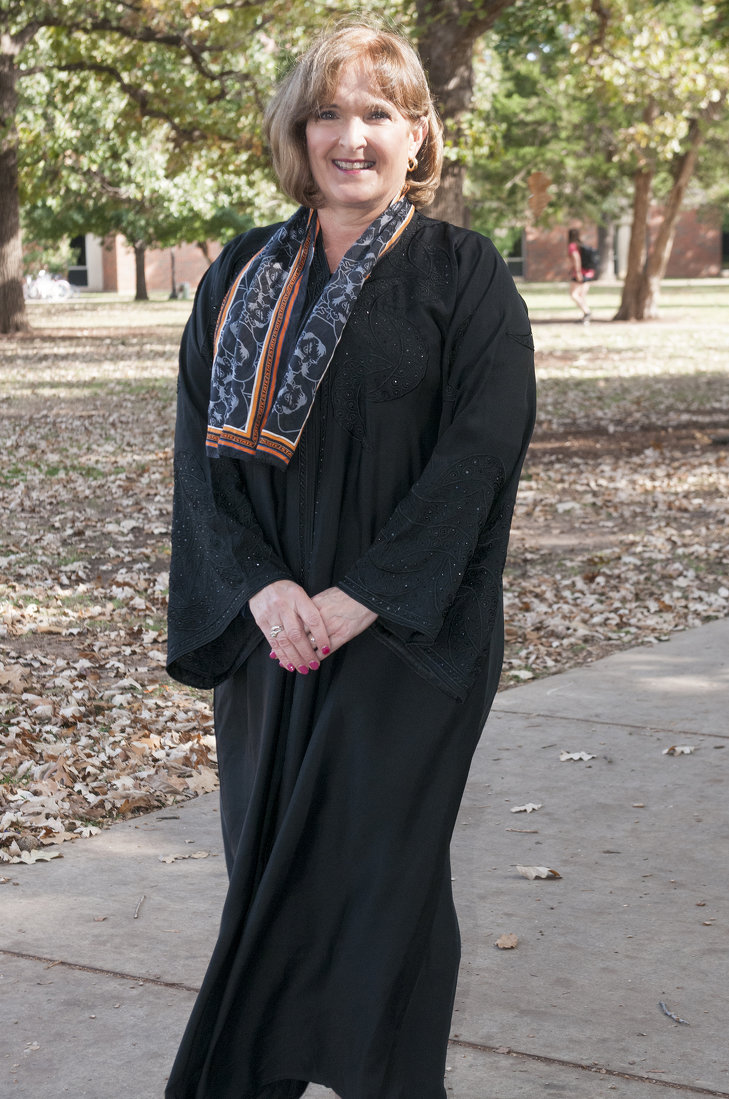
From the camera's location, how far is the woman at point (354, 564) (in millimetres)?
2588

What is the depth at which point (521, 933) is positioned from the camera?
3.73 metres

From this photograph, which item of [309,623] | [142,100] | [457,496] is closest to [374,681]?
[309,623]

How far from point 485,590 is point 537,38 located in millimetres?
17643

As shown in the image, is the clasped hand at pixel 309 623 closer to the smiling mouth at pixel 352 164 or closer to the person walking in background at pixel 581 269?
the smiling mouth at pixel 352 164

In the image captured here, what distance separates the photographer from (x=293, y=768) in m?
2.68

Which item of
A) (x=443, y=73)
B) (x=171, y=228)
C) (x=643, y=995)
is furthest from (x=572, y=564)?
(x=171, y=228)

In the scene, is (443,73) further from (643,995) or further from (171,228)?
(171,228)

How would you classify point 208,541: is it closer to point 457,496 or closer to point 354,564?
point 354,564

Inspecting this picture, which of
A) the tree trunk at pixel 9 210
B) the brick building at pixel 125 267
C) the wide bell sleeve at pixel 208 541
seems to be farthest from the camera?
the brick building at pixel 125 267

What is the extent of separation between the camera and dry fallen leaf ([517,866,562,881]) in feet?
13.4

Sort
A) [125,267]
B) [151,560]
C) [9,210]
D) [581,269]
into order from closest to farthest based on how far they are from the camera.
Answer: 1. [151,560]
2. [9,210]
3. [581,269]
4. [125,267]

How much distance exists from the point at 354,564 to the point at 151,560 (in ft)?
20.6

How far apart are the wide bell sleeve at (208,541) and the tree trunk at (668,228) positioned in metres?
28.0

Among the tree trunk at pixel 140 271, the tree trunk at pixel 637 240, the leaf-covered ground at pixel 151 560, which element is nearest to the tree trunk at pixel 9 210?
the leaf-covered ground at pixel 151 560
